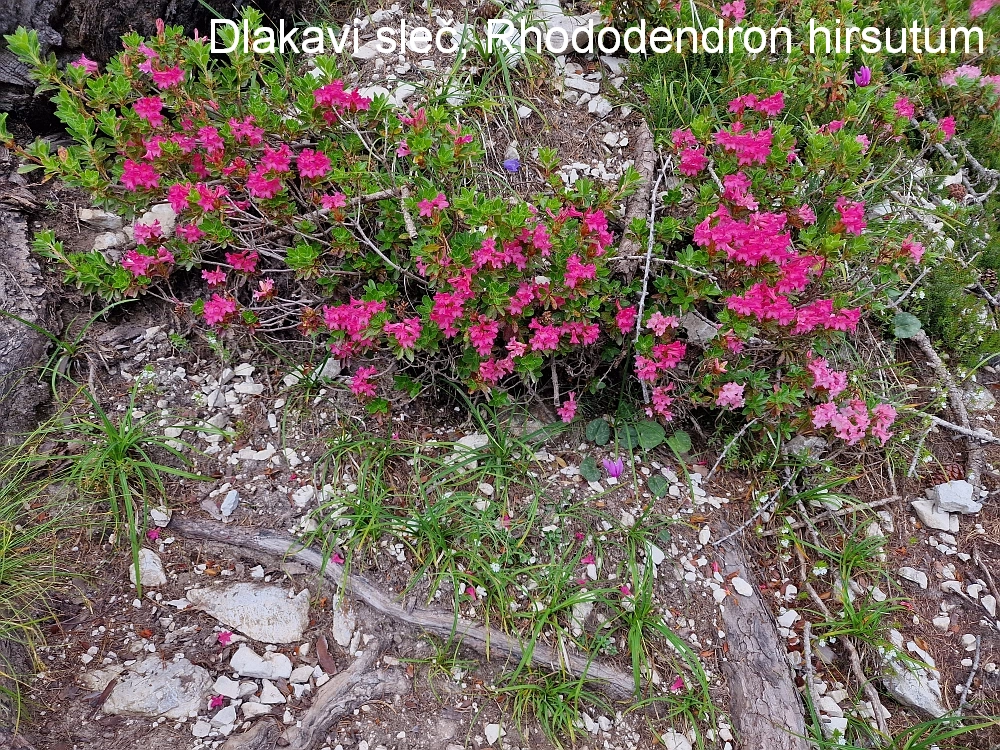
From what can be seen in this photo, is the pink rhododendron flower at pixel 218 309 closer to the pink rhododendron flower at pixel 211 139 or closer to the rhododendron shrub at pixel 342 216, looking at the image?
the rhododendron shrub at pixel 342 216

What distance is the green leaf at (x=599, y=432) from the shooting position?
302cm

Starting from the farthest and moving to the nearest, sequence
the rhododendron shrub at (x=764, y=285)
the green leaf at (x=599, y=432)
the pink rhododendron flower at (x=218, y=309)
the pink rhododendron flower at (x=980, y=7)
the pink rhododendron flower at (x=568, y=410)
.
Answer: the pink rhododendron flower at (x=980, y=7)
the green leaf at (x=599, y=432)
the pink rhododendron flower at (x=568, y=410)
the pink rhododendron flower at (x=218, y=309)
the rhododendron shrub at (x=764, y=285)

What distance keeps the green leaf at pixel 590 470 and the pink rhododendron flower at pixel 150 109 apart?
2.27 metres

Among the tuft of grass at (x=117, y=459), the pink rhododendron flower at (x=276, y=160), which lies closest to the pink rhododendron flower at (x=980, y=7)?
the pink rhododendron flower at (x=276, y=160)

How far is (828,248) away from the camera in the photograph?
2.64 metres

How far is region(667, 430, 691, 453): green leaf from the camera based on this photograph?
9.76ft

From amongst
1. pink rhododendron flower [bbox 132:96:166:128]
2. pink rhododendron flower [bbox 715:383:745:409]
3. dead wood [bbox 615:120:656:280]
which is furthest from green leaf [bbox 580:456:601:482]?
pink rhododendron flower [bbox 132:96:166:128]

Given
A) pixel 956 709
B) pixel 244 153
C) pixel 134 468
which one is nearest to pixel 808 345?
pixel 956 709

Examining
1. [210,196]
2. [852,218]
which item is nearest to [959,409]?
[852,218]

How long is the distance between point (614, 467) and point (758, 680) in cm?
97

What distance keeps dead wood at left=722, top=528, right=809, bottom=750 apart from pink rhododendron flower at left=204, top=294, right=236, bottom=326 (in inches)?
93.0

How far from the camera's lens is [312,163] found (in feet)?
8.68

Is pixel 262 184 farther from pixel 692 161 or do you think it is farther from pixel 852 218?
pixel 852 218

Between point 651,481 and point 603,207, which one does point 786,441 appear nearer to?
point 651,481
